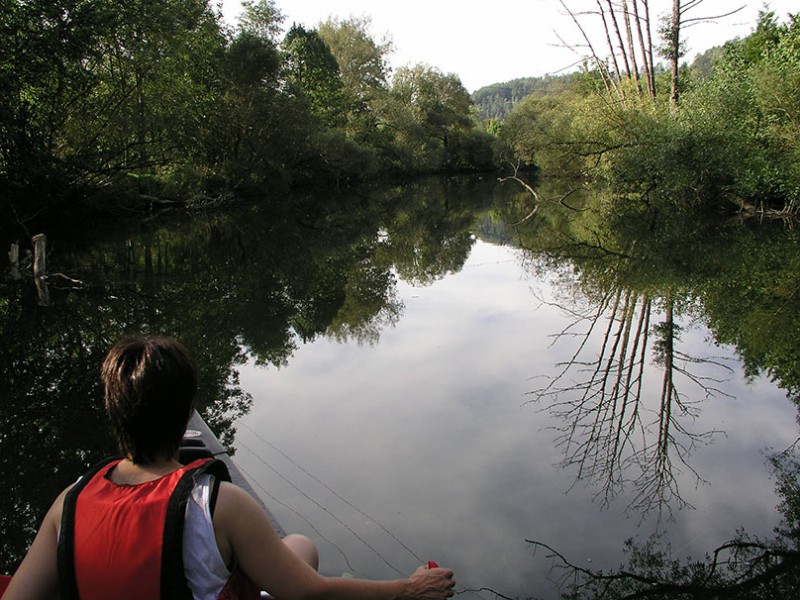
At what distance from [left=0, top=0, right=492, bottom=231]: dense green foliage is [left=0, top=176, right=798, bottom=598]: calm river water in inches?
293

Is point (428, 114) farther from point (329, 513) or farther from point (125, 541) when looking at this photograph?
point (125, 541)

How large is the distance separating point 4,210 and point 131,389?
1759cm

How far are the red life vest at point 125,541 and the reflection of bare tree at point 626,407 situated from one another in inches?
130

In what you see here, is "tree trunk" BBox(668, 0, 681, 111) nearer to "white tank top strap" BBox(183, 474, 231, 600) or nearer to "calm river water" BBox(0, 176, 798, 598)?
"calm river water" BBox(0, 176, 798, 598)

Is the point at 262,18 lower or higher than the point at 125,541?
higher

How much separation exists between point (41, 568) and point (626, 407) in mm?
5038

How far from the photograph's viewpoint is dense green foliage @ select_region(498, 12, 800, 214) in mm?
16312

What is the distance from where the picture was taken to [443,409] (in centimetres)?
564

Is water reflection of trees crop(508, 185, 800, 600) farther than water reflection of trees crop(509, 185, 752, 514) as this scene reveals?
No

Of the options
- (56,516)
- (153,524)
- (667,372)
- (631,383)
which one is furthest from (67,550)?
(667,372)

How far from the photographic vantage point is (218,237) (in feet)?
56.4

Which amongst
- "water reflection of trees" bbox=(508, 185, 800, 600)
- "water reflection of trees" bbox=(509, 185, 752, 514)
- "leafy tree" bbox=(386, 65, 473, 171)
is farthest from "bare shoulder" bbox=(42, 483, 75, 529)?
"leafy tree" bbox=(386, 65, 473, 171)

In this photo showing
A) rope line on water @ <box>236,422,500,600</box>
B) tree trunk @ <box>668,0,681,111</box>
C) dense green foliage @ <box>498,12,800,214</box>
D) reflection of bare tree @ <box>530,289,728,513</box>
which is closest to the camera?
rope line on water @ <box>236,422,500,600</box>

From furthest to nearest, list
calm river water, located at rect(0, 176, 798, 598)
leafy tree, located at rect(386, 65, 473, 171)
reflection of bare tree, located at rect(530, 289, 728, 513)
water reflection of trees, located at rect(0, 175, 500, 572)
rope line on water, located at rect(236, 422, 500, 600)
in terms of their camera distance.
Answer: leafy tree, located at rect(386, 65, 473, 171), water reflection of trees, located at rect(0, 175, 500, 572), reflection of bare tree, located at rect(530, 289, 728, 513), calm river water, located at rect(0, 176, 798, 598), rope line on water, located at rect(236, 422, 500, 600)
